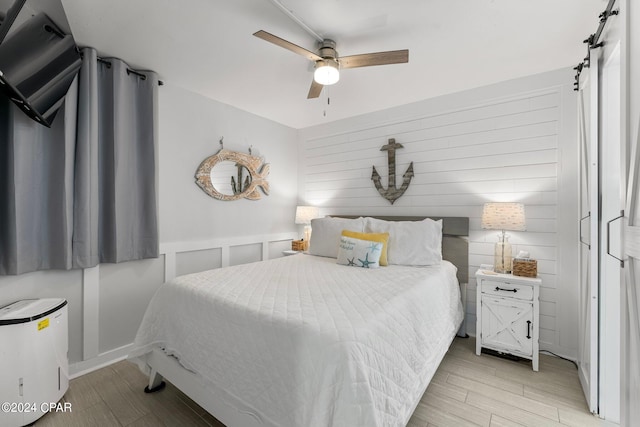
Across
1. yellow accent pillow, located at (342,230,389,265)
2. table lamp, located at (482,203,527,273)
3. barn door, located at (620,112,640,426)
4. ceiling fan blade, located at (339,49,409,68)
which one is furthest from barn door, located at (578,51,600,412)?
yellow accent pillow, located at (342,230,389,265)

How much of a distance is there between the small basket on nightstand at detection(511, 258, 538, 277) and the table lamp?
14 centimetres

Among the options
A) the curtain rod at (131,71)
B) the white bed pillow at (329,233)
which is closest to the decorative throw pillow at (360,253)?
the white bed pillow at (329,233)

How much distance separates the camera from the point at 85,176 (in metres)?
2.15

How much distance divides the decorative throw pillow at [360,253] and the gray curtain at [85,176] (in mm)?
1779

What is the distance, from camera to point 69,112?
2.09 meters

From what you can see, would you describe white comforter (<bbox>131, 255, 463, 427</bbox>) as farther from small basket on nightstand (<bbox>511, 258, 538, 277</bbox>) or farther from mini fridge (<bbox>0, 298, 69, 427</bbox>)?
small basket on nightstand (<bbox>511, 258, 538, 277</bbox>)

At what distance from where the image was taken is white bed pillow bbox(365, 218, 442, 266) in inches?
103

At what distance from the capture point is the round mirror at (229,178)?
322 cm

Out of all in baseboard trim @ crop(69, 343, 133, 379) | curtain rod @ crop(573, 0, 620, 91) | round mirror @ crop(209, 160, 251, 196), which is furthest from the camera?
round mirror @ crop(209, 160, 251, 196)

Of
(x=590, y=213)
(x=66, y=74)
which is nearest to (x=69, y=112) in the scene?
(x=66, y=74)

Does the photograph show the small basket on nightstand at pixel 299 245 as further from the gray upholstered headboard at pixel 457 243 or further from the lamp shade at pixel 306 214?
the gray upholstered headboard at pixel 457 243

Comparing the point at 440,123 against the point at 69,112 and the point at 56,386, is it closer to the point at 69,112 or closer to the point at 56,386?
the point at 69,112

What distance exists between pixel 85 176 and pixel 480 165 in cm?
353

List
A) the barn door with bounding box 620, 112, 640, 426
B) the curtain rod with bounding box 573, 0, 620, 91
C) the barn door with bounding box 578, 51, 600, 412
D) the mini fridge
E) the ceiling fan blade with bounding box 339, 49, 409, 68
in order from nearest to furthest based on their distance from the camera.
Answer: the barn door with bounding box 620, 112, 640, 426 < the curtain rod with bounding box 573, 0, 620, 91 < the mini fridge < the barn door with bounding box 578, 51, 600, 412 < the ceiling fan blade with bounding box 339, 49, 409, 68
